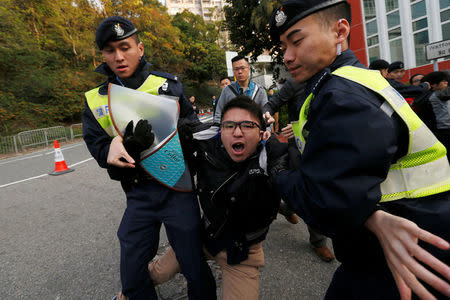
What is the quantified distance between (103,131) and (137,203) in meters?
0.55

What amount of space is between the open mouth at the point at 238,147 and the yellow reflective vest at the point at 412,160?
89 cm

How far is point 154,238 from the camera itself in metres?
1.70

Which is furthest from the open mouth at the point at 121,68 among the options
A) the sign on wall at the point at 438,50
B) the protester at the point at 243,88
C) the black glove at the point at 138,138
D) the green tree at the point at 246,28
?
the green tree at the point at 246,28

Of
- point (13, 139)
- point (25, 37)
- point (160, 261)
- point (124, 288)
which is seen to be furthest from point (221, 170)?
point (25, 37)

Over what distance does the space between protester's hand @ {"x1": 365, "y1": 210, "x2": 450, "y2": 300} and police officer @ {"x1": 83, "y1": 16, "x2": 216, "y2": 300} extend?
3.80ft

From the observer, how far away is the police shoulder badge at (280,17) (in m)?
1.02

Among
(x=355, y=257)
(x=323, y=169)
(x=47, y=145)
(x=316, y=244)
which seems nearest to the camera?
(x=323, y=169)

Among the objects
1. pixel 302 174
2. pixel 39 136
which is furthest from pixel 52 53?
pixel 302 174

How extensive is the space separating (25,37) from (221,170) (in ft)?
67.9

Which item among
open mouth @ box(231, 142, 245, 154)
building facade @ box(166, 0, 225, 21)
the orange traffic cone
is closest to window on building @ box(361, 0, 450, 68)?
open mouth @ box(231, 142, 245, 154)

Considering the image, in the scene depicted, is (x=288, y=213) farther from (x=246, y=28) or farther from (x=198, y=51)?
(x=198, y=51)

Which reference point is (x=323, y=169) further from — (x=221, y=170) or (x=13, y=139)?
(x=13, y=139)

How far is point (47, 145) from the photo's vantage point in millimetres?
13680

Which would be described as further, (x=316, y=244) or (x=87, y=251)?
(x=87, y=251)
